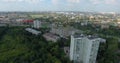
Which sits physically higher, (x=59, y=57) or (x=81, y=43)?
(x=81, y=43)

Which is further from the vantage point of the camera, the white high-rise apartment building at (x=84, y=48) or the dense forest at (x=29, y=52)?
the dense forest at (x=29, y=52)

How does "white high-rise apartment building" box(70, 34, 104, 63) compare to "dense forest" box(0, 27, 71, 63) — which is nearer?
"white high-rise apartment building" box(70, 34, 104, 63)

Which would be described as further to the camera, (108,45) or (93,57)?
(108,45)

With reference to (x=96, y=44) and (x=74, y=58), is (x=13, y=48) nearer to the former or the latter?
(x=74, y=58)

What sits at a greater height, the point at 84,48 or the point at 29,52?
the point at 84,48

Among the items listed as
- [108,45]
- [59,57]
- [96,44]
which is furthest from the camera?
[108,45]

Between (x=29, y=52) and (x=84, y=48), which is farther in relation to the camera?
(x=29, y=52)

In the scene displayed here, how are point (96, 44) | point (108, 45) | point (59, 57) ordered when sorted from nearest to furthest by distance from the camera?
point (96, 44) < point (59, 57) < point (108, 45)

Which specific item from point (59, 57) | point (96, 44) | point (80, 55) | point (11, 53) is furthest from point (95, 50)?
point (11, 53)
